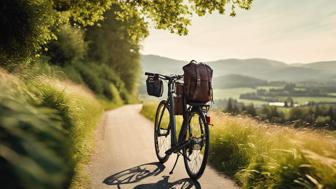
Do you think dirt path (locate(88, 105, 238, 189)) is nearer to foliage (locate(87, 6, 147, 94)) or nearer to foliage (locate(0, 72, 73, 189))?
foliage (locate(0, 72, 73, 189))

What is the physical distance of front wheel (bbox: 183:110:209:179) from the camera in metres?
7.01

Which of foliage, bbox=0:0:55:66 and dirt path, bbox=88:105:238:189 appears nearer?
dirt path, bbox=88:105:238:189

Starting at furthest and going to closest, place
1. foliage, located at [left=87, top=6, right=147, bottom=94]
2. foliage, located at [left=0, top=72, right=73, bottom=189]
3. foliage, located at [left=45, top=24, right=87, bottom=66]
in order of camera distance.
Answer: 1. foliage, located at [left=87, top=6, right=147, bottom=94]
2. foliage, located at [left=45, top=24, right=87, bottom=66]
3. foliage, located at [left=0, top=72, right=73, bottom=189]

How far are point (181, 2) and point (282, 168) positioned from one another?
32.5 feet

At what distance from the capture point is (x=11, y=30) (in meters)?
9.23

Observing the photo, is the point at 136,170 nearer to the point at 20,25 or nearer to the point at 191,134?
the point at 191,134

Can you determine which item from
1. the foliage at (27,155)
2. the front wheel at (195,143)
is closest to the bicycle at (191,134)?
the front wheel at (195,143)

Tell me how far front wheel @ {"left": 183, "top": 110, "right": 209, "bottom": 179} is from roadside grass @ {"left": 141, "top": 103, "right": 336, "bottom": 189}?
2.30ft

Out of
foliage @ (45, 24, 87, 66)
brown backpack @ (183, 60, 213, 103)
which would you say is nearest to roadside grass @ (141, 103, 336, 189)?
brown backpack @ (183, 60, 213, 103)

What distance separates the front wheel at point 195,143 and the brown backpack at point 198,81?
0.26 m

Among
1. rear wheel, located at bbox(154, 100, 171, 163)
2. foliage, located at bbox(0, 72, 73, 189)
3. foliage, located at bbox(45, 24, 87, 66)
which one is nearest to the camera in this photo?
foliage, located at bbox(0, 72, 73, 189)

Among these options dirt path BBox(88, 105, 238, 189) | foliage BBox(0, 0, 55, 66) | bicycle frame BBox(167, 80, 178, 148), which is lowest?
dirt path BBox(88, 105, 238, 189)

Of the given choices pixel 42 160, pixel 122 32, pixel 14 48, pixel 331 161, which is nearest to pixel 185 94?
pixel 331 161

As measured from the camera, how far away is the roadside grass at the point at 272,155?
5.18 metres
